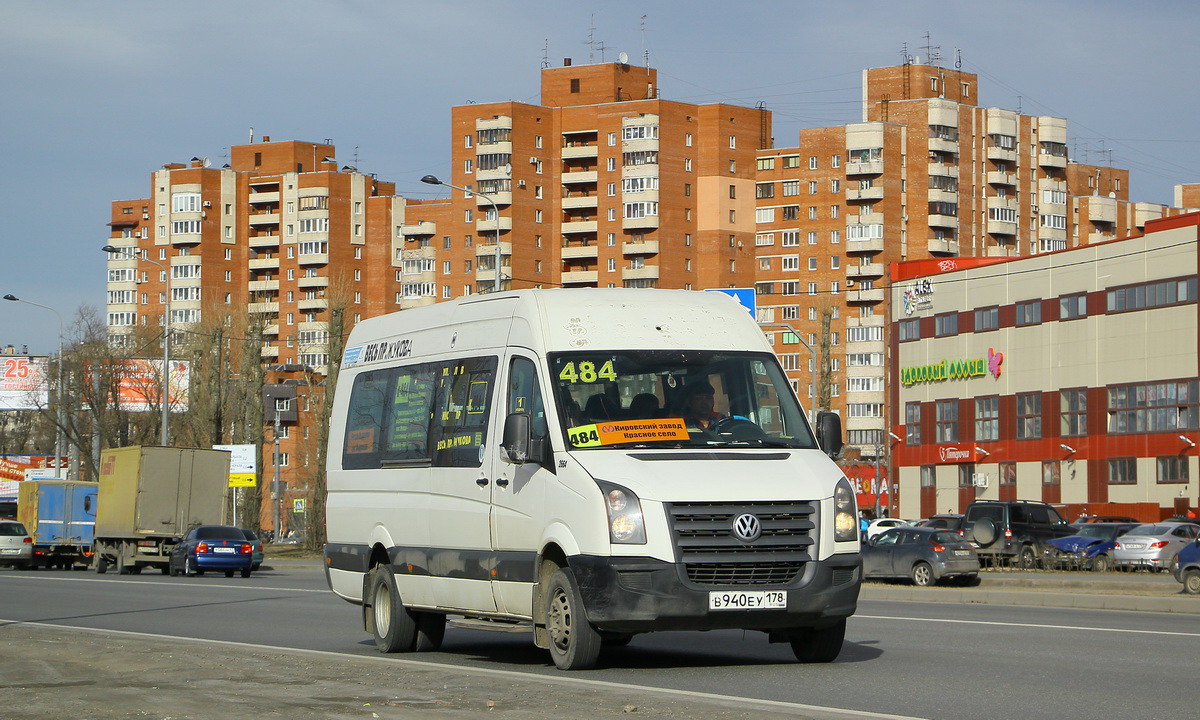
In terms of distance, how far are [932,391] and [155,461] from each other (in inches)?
1995

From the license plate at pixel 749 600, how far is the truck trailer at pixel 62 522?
45.8 meters

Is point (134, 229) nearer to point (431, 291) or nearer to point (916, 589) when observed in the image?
point (431, 291)

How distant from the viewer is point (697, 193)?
127 m

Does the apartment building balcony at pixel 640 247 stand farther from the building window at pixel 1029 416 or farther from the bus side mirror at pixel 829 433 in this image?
the bus side mirror at pixel 829 433

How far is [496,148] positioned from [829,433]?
382 ft

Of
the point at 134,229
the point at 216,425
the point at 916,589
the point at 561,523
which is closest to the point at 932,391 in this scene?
the point at 216,425

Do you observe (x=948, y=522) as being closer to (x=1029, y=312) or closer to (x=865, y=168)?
(x=1029, y=312)

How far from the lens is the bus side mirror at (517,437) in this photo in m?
12.0

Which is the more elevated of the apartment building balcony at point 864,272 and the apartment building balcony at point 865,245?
the apartment building balcony at point 865,245

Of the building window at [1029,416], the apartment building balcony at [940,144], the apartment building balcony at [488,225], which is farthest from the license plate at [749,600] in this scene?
the apartment building balcony at [488,225]

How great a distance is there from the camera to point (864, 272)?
4825 inches

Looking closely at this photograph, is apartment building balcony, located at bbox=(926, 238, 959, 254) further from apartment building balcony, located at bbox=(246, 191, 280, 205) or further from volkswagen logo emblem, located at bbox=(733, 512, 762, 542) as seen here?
volkswagen logo emblem, located at bbox=(733, 512, 762, 542)

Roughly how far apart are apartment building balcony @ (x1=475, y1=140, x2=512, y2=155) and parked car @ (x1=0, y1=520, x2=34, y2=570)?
254 ft

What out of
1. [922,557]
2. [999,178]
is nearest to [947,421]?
[999,178]
